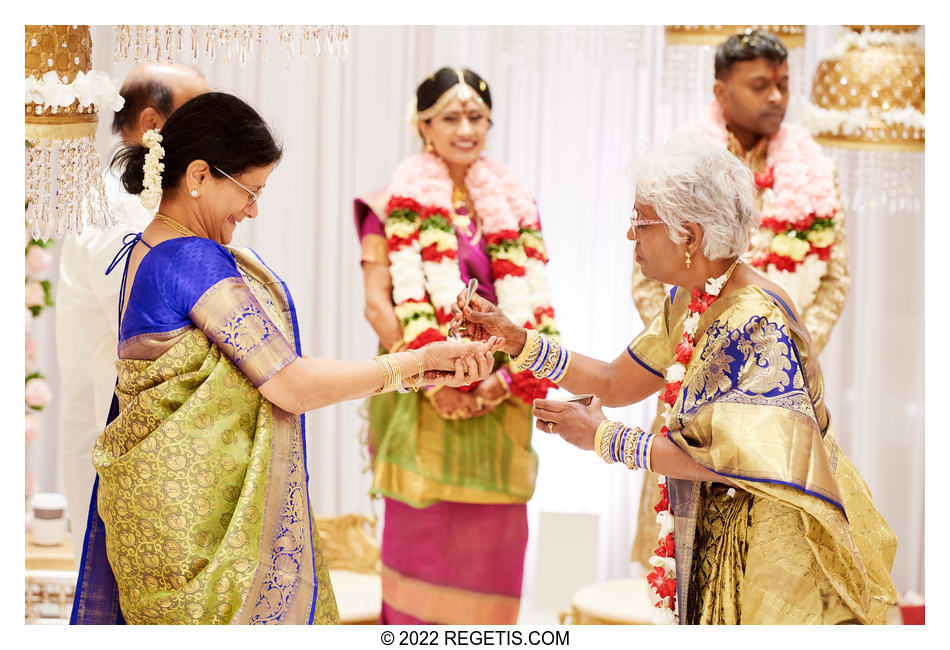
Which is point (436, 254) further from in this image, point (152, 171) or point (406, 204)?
point (152, 171)

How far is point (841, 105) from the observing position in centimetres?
492

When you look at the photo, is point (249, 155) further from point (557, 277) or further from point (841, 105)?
point (557, 277)

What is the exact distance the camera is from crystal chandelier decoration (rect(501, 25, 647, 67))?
5.48 metres

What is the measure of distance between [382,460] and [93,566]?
1786 millimetres

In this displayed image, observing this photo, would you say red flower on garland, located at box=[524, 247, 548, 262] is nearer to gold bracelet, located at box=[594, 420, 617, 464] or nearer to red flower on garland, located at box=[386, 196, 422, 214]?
red flower on garland, located at box=[386, 196, 422, 214]

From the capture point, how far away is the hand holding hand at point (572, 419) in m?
2.72

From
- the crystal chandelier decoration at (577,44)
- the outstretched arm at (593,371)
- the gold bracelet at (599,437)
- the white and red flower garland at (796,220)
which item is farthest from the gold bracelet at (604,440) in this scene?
the crystal chandelier decoration at (577,44)

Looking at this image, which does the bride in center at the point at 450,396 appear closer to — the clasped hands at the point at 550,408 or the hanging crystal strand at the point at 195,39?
the clasped hands at the point at 550,408

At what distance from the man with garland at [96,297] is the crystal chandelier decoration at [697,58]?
2.28m

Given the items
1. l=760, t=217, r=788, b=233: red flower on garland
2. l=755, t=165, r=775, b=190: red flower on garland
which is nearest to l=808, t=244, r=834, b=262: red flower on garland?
l=760, t=217, r=788, b=233: red flower on garland

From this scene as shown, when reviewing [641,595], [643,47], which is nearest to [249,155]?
[641,595]

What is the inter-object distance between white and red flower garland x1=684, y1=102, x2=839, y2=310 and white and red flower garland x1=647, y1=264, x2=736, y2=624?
5.55 feet

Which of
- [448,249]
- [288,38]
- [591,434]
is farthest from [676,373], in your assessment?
[448,249]

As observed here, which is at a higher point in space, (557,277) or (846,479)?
(557,277)
